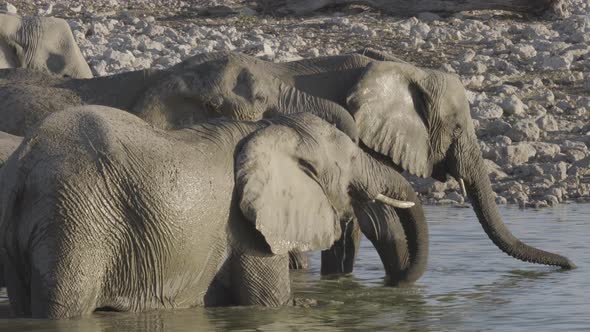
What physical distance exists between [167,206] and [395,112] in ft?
9.93

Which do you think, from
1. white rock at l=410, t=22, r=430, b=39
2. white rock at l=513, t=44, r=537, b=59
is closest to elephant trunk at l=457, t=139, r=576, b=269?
white rock at l=513, t=44, r=537, b=59

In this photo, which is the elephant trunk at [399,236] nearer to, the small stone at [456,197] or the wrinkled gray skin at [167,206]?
the wrinkled gray skin at [167,206]

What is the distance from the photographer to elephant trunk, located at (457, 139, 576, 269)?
11289 mm

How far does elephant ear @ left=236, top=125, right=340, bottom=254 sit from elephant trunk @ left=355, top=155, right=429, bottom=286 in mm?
679

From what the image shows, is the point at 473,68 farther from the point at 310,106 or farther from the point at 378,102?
the point at 310,106

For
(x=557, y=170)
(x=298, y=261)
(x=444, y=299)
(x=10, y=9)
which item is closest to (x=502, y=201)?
(x=557, y=170)

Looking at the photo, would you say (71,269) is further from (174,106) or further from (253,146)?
(174,106)

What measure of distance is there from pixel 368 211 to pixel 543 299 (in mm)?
1079

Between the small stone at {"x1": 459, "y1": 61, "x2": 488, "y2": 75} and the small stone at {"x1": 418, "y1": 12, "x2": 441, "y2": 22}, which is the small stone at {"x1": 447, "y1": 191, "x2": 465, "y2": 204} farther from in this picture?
the small stone at {"x1": 418, "y1": 12, "x2": 441, "y2": 22}

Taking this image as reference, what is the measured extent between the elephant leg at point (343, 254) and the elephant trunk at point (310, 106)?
0.67m

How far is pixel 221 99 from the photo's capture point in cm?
1101

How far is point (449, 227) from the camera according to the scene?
13.4 m

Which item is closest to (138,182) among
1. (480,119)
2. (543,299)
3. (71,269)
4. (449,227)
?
(71,269)


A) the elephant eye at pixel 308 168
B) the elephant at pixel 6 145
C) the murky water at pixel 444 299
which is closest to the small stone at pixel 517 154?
the murky water at pixel 444 299
